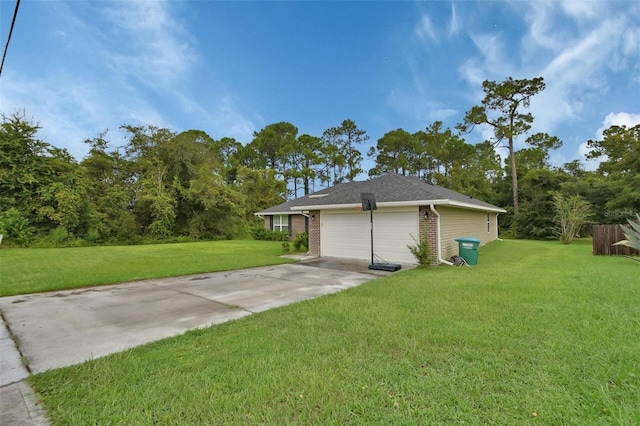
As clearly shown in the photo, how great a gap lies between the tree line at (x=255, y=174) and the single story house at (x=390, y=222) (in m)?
12.3

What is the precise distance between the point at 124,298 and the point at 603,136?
34.9 meters

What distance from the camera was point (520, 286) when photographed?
604 cm

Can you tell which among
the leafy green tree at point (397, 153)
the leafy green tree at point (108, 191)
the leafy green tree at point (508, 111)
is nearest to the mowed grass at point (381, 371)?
the leafy green tree at point (108, 191)

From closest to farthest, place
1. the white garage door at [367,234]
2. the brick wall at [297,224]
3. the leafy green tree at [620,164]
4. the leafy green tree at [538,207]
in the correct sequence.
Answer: the white garage door at [367,234], the leafy green tree at [620,164], the brick wall at [297,224], the leafy green tree at [538,207]

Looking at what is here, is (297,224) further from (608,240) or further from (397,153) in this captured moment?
(397,153)

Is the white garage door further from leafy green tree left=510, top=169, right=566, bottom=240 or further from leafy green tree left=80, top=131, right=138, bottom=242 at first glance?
leafy green tree left=80, top=131, right=138, bottom=242

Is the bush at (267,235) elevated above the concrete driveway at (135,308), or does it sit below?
above

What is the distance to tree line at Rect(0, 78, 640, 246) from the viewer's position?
1678 cm

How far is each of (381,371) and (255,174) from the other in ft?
95.8

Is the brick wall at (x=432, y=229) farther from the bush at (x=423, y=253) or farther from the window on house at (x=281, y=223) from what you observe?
the window on house at (x=281, y=223)

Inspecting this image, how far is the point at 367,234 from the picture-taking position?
Result: 35.8 ft

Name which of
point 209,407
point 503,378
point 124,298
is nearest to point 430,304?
point 503,378

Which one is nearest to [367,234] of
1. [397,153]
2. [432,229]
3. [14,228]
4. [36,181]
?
[432,229]

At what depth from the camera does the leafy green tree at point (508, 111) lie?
22703 millimetres
